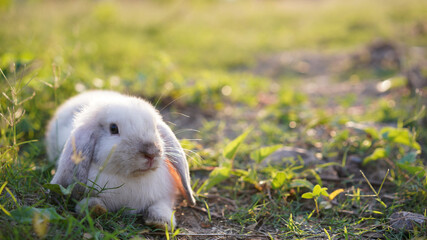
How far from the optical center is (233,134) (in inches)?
140

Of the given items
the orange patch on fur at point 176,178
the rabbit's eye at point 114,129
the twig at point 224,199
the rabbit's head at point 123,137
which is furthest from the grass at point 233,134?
the rabbit's eye at point 114,129

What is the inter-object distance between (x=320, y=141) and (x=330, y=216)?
111cm

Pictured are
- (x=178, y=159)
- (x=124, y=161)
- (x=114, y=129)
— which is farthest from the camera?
(x=178, y=159)

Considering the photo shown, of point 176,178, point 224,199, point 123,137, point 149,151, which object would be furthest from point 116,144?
point 224,199

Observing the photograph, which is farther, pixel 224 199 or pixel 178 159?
pixel 224 199

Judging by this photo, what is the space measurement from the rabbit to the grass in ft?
0.34

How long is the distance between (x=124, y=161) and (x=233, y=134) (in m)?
1.79

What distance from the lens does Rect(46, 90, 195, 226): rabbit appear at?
1.90m

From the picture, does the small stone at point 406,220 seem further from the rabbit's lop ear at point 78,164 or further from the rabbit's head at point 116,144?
the rabbit's lop ear at point 78,164

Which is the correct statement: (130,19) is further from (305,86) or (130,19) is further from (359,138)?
(359,138)

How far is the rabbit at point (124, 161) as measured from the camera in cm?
190

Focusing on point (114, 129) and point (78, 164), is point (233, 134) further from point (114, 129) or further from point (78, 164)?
point (78, 164)

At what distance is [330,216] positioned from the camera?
2.22 meters

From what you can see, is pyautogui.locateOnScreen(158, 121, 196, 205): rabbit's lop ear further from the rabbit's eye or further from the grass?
the rabbit's eye
